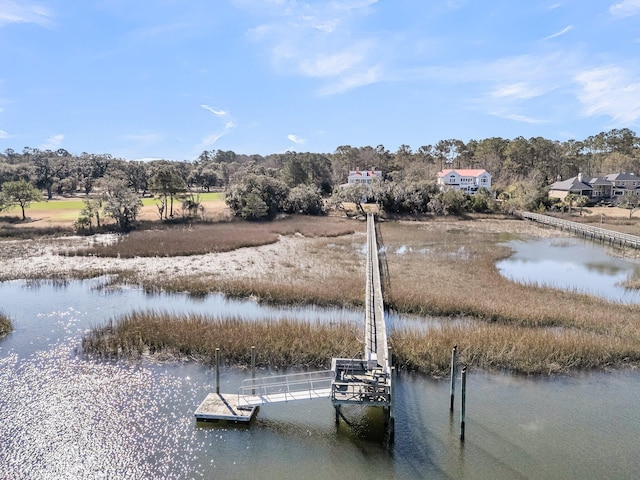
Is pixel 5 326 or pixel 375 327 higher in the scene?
pixel 375 327

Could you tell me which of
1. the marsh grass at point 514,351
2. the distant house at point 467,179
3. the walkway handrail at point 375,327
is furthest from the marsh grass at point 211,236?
the distant house at point 467,179

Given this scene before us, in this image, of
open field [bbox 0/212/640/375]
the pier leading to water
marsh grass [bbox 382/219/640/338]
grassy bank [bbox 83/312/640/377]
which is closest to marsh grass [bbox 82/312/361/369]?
grassy bank [bbox 83/312/640/377]

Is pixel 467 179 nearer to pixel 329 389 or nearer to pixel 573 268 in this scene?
pixel 573 268

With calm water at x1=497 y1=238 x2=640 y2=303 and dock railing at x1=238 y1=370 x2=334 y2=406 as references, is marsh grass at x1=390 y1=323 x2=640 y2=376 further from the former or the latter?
calm water at x1=497 y1=238 x2=640 y2=303

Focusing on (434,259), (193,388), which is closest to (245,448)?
(193,388)

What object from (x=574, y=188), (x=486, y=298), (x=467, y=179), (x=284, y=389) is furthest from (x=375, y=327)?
(x=467, y=179)

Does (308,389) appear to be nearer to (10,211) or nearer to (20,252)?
(20,252)
